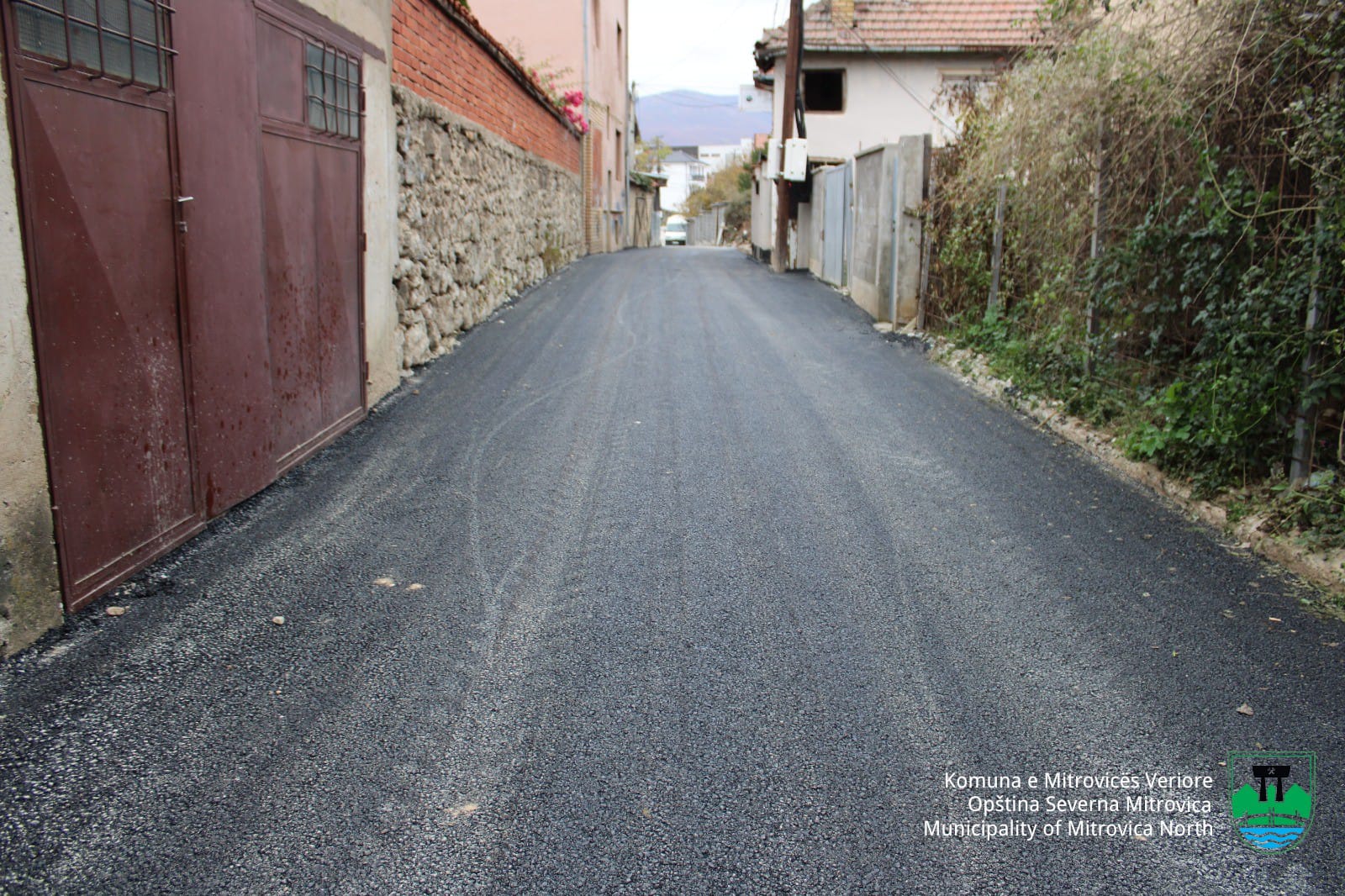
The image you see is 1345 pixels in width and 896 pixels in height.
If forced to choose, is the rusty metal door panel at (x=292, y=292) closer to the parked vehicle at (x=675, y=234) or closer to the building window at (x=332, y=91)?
the building window at (x=332, y=91)

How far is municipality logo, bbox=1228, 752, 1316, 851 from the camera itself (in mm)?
2602

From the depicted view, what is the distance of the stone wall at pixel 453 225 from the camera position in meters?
8.41

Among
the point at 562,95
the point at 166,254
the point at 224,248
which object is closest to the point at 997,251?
the point at 224,248

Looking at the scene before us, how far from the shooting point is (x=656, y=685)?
3.30 m

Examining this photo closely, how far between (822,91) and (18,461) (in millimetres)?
25784

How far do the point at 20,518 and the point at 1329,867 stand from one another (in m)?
4.18

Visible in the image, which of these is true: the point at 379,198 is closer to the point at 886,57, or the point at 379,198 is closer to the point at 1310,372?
the point at 1310,372

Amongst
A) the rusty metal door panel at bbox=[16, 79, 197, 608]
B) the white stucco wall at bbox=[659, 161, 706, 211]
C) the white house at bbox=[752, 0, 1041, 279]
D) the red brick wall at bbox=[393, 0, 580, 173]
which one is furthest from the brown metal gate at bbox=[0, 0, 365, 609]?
the white stucco wall at bbox=[659, 161, 706, 211]

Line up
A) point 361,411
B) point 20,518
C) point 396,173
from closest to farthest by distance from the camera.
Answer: point 20,518 → point 361,411 → point 396,173

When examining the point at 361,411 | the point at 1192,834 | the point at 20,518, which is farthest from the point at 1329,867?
the point at 361,411

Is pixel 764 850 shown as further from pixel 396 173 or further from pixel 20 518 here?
pixel 396 173

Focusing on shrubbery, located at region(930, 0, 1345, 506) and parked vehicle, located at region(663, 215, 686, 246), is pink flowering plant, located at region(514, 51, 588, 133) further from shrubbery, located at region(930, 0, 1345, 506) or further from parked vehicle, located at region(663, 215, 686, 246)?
parked vehicle, located at region(663, 215, 686, 246)

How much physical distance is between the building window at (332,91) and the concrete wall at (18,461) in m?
3.03

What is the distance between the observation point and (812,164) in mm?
24859
